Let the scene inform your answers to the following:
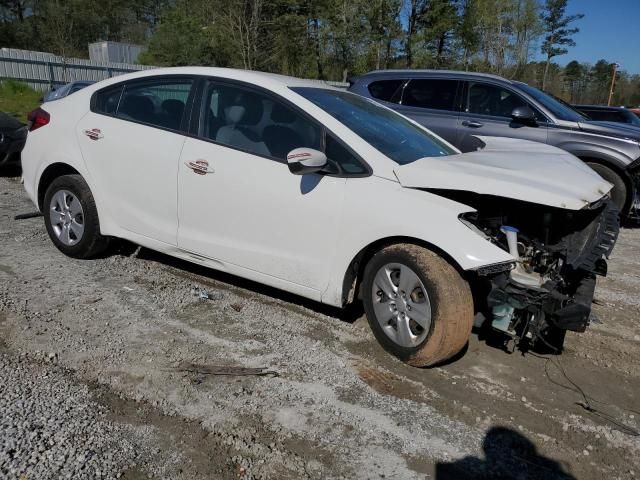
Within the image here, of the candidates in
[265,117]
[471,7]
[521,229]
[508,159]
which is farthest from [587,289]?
[471,7]

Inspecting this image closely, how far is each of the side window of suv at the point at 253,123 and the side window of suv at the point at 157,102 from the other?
0.24m

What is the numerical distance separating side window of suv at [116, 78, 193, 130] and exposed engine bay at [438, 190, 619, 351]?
84.4 inches

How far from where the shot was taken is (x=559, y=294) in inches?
119

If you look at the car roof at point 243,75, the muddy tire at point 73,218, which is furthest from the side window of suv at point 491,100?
the muddy tire at point 73,218

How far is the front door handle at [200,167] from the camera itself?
3.73 metres

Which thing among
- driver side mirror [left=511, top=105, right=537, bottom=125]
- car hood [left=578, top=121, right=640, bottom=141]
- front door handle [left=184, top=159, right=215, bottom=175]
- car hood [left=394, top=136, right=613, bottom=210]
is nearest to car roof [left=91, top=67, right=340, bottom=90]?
front door handle [left=184, top=159, right=215, bottom=175]

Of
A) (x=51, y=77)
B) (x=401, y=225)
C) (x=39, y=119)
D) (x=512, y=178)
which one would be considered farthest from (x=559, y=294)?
(x=51, y=77)

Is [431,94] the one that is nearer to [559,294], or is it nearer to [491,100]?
[491,100]

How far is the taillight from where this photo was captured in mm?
4711

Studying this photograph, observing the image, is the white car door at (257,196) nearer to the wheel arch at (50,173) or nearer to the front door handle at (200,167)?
the front door handle at (200,167)

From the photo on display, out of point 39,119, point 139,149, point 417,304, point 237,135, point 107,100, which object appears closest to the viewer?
point 417,304

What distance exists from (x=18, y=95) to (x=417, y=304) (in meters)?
21.6

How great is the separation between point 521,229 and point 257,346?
1.89 meters

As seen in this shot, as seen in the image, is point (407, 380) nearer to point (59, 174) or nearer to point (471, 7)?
point (59, 174)
